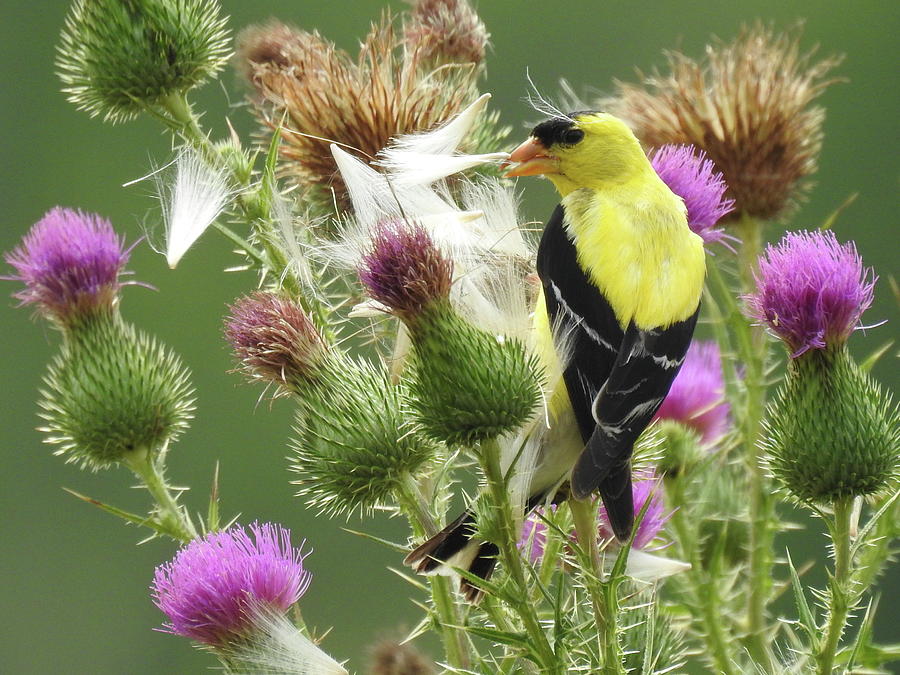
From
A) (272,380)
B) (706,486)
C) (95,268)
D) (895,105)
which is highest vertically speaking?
(895,105)

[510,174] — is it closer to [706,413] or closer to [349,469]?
[349,469]

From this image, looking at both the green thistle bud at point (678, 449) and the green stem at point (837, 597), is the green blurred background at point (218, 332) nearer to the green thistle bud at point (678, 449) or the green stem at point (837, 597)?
the green thistle bud at point (678, 449)

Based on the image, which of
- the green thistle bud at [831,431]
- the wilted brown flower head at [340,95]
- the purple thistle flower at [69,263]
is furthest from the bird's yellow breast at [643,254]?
the purple thistle flower at [69,263]

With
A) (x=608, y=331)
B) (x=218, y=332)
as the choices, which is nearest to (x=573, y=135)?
(x=608, y=331)

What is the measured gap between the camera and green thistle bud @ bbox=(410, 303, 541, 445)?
72.6 inches

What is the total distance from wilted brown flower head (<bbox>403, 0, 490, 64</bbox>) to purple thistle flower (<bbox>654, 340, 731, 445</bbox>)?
31.9 inches

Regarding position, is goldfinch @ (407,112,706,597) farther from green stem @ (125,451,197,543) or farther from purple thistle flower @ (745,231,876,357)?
green stem @ (125,451,197,543)

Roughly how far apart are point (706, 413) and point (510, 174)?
0.90 m

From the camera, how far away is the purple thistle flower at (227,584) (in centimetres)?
191

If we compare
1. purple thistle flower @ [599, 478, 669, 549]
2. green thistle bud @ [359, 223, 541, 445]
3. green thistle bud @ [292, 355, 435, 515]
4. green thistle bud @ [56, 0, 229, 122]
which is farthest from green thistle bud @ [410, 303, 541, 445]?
green thistle bud @ [56, 0, 229, 122]

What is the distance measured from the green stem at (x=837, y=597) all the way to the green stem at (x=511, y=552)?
435 mm

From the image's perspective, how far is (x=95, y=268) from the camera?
8.72 ft

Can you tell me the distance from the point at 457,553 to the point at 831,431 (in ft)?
2.28

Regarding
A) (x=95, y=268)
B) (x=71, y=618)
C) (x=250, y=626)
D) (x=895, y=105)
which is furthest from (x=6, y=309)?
(x=250, y=626)
